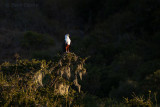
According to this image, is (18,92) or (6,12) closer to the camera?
(18,92)

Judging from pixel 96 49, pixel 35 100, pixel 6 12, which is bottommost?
pixel 35 100

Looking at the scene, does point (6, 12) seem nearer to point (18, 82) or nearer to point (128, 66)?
point (128, 66)

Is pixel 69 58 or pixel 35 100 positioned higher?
pixel 69 58

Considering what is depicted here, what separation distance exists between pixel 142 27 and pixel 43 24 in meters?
9.53

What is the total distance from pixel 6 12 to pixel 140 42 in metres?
11.0

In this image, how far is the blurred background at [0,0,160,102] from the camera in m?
12.6

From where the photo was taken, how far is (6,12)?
1644cm

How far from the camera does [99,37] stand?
19984 millimetres

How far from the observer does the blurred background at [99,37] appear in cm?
1263

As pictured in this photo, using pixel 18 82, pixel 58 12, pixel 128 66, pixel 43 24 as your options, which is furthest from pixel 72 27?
pixel 18 82

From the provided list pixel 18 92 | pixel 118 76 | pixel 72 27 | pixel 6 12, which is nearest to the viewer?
pixel 18 92

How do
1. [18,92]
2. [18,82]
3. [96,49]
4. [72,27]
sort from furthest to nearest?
1. [72,27]
2. [96,49]
3. [18,82]
4. [18,92]

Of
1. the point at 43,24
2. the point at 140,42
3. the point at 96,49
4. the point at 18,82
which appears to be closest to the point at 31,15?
the point at 43,24

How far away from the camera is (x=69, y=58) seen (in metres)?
4.55
